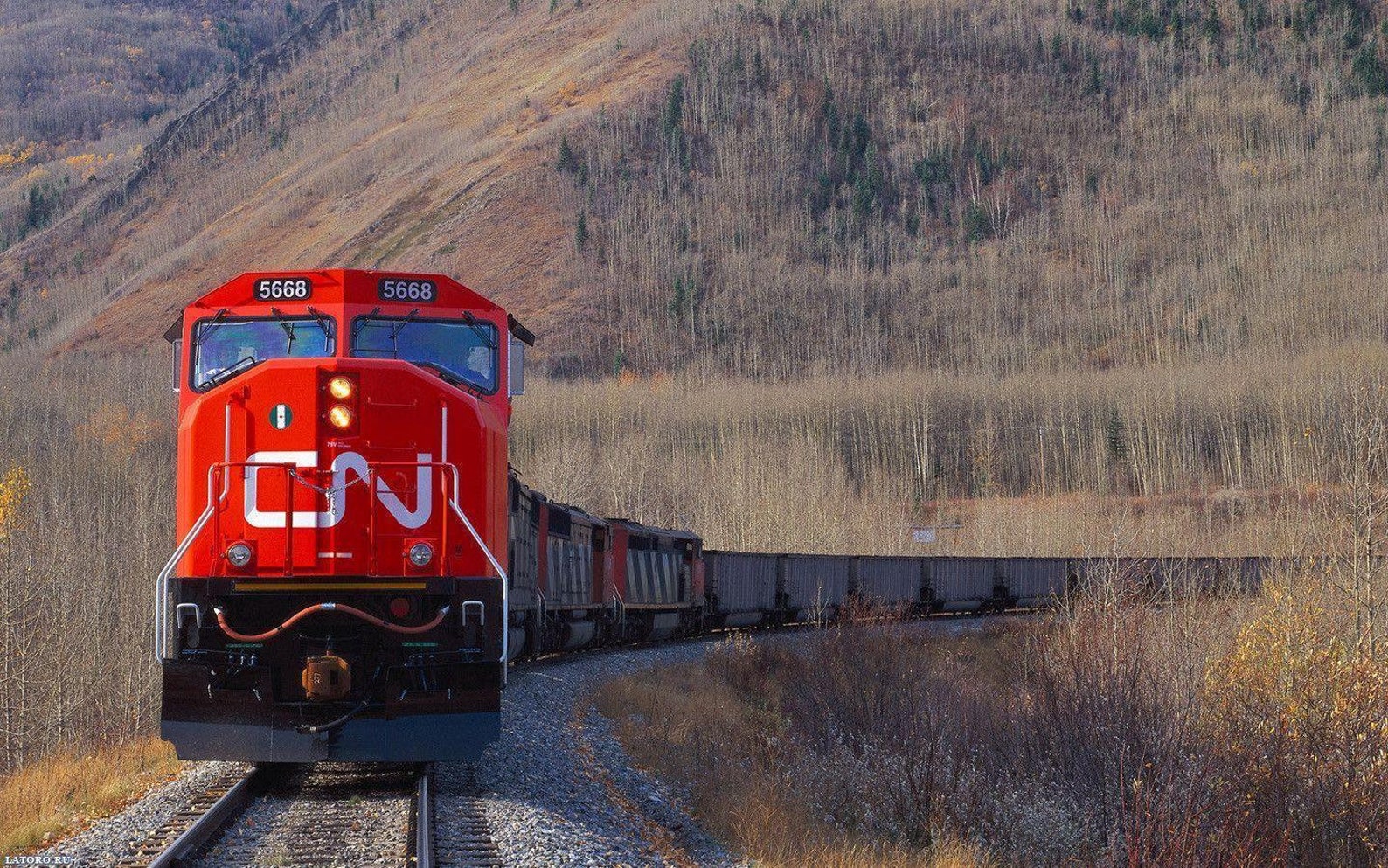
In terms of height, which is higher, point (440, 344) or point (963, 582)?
point (440, 344)

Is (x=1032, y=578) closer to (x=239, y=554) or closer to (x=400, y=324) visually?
(x=400, y=324)

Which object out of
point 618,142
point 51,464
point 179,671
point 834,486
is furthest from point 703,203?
point 179,671

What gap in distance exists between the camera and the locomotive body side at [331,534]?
37.3 feet

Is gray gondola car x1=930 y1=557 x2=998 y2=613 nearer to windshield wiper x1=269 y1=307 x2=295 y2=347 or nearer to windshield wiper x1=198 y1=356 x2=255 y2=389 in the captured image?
windshield wiper x1=269 y1=307 x2=295 y2=347

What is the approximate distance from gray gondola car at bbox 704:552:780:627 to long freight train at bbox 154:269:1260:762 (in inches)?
1005

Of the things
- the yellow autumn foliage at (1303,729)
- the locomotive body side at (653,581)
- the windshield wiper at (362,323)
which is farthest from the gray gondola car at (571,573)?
the yellow autumn foliage at (1303,729)

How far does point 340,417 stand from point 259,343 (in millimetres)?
1404

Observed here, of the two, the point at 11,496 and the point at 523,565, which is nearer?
the point at 523,565

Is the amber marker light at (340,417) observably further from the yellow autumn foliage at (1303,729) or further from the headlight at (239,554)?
the yellow autumn foliage at (1303,729)

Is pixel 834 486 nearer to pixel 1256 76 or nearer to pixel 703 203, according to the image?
pixel 703 203

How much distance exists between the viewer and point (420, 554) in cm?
1180

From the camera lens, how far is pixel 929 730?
1767cm

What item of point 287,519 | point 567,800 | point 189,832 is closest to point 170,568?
point 287,519

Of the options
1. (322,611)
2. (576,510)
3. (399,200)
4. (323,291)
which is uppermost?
(399,200)
